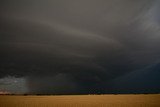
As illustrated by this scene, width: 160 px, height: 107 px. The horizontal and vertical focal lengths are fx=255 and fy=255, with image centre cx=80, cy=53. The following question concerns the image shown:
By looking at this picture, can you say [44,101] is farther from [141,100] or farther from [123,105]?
[141,100]

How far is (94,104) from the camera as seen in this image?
1811 cm

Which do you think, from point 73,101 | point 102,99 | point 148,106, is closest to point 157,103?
point 148,106

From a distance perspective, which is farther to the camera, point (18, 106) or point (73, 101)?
point (73, 101)

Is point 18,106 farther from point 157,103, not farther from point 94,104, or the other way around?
point 157,103

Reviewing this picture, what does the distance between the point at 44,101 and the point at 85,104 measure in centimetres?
337

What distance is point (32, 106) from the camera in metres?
18.1

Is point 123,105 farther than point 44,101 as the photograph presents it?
No

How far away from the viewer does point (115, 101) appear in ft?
62.6

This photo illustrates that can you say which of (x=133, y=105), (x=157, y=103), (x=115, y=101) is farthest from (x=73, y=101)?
(x=157, y=103)

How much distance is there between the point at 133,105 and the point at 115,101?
6.24 feet

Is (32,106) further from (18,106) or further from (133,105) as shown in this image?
(133,105)

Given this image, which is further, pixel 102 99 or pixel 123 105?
pixel 102 99

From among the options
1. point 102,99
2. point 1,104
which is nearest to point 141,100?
point 102,99

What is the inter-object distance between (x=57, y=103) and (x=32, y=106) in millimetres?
1858
